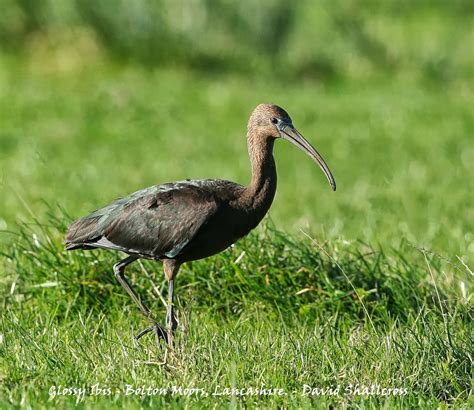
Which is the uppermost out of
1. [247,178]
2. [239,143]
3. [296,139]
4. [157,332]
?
[239,143]

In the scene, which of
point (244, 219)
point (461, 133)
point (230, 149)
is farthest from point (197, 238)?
point (461, 133)

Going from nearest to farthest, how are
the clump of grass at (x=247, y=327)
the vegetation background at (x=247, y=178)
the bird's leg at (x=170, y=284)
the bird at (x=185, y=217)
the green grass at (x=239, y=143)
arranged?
the clump of grass at (x=247, y=327) < the vegetation background at (x=247, y=178) < the bird at (x=185, y=217) < the bird's leg at (x=170, y=284) < the green grass at (x=239, y=143)

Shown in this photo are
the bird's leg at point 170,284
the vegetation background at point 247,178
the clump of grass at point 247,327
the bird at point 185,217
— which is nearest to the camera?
the clump of grass at point 247,327

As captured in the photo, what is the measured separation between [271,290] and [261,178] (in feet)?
2.81

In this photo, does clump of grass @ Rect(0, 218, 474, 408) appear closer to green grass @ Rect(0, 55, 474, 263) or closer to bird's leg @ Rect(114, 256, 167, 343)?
bird's leg @ Rect(114, 256, 167, 343)

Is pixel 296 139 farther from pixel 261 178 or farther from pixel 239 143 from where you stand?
pixel 239 143

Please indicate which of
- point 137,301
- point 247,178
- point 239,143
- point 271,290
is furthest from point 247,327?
point 239,143

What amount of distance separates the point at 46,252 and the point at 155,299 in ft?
2.42

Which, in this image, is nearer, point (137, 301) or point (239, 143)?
point (137, 301)

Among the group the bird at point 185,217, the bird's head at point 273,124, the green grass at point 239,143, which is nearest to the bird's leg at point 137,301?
the bird at point 185,217

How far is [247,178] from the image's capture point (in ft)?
35.7

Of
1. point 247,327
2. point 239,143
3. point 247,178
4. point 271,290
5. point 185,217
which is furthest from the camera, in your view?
point 239,143

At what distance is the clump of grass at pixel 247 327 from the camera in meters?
4.87

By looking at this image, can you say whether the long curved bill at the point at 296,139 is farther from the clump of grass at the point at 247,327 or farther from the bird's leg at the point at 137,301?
the bird's leg at the point at 137,301
